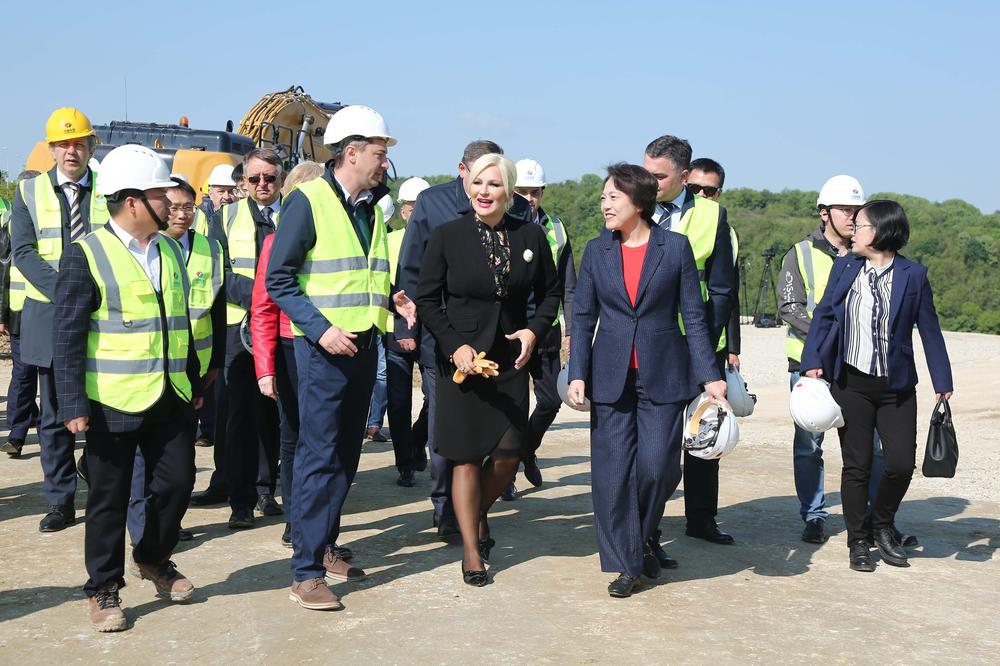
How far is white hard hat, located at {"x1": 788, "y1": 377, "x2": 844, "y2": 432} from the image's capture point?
20.5 ft

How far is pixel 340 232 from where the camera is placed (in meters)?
5.46

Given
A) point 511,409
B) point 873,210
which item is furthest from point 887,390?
point 511,409

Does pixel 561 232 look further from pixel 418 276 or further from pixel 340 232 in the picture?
pixel 340 232

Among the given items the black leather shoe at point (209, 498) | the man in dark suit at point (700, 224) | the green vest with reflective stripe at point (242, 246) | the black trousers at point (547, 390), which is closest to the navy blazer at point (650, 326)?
the man in dark suit at point (700, 224)

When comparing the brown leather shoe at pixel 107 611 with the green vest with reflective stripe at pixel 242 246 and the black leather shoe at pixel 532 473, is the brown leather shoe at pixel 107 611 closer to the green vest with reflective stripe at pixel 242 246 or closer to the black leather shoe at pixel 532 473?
the green vest with reflective stripe at pixel 242 246

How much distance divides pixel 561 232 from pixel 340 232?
11.4 feet

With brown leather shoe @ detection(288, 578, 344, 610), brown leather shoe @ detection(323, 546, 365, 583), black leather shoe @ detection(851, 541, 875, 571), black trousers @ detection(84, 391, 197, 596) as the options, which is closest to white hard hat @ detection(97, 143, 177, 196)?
black trousers @ detection(84, 391, 197, 596)

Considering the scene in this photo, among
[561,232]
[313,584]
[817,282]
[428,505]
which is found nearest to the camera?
[313,584]

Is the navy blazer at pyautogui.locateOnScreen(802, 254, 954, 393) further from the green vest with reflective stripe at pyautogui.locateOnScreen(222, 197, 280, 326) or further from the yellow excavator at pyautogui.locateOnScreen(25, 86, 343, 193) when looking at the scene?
the yellow excavator at pyautogui.locateOnScreen(25, 86, 343, 193)

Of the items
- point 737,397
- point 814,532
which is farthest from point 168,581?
point 814,532

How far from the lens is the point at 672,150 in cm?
629

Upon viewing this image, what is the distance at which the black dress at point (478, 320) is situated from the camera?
583 cm

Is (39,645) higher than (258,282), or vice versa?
(258,282)

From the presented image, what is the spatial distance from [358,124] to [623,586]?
2.40 meters
